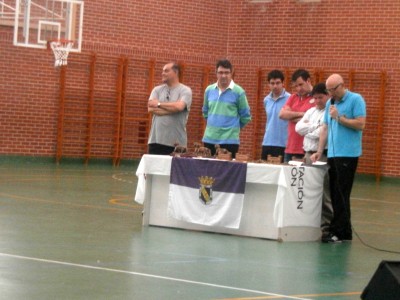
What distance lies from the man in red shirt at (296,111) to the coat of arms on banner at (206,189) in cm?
131

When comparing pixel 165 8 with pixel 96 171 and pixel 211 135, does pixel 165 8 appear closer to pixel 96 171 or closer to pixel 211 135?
pixel 96 171

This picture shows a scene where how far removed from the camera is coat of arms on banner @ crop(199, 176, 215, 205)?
35.8ft

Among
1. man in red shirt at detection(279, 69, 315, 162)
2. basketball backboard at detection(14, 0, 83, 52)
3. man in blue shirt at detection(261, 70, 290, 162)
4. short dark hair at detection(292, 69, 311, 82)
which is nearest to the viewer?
short dark hair at detection(292, 69, 311, 82)

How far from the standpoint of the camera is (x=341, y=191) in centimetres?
1072

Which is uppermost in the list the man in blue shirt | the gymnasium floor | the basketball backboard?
the basketball backboard

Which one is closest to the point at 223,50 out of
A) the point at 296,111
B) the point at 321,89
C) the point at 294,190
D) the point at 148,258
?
the point at 296,111

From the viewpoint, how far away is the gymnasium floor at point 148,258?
7.22 meters

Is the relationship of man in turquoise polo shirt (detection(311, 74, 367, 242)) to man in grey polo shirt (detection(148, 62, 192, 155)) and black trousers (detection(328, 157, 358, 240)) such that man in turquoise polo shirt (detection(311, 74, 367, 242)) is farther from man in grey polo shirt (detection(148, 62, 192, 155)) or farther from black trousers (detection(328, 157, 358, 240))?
man in grey polo shirt (detection(148, 62, 192, 155))

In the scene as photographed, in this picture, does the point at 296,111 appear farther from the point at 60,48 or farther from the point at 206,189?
the point at 60,48

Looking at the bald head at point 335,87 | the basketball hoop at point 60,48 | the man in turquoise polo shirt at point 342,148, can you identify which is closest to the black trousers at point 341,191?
the man in turquoise polo shirt at point 342,148

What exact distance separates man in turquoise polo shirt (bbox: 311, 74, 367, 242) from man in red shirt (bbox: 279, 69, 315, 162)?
0.89 m

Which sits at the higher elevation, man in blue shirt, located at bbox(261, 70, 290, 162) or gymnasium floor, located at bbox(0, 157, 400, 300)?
man in blue shirt, located at bbox(261, 70, 290, 162)

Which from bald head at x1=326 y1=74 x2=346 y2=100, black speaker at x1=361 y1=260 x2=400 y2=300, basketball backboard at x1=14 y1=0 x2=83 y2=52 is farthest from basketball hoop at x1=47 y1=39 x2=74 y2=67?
black speaker at x1=361 y1=260 x2=400 y2=300

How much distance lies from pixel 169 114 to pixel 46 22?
9.81 metres
